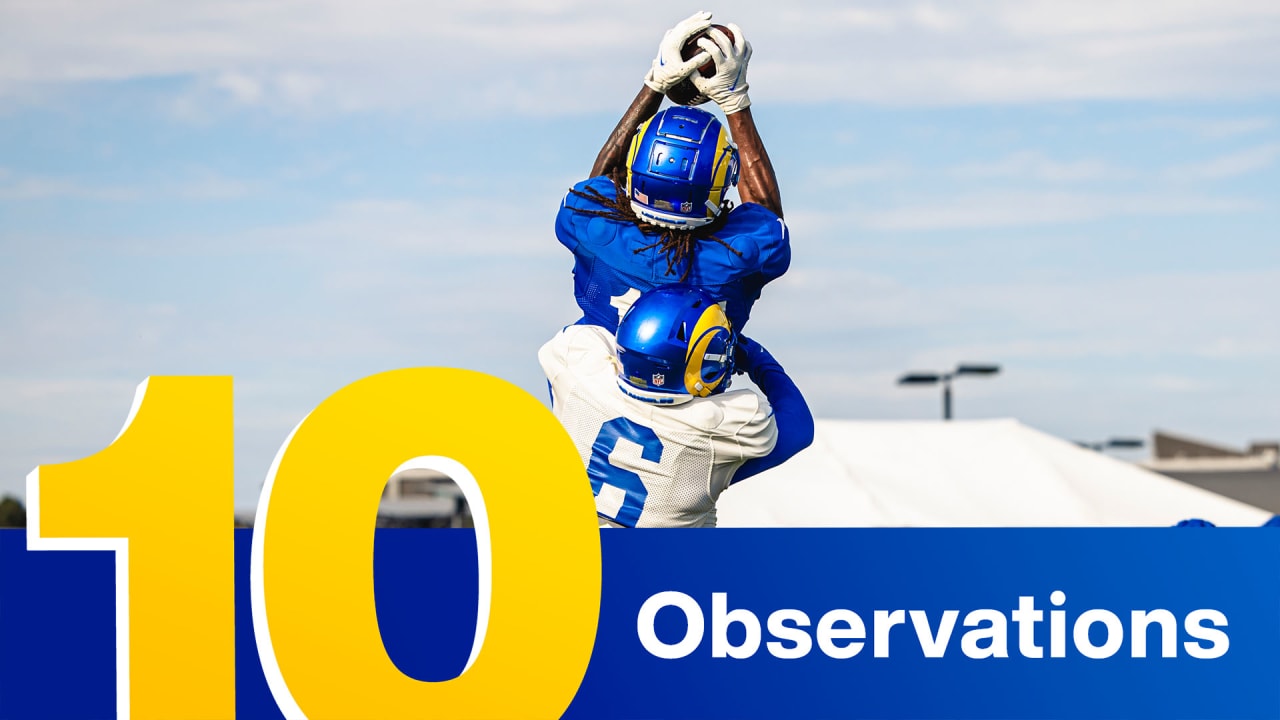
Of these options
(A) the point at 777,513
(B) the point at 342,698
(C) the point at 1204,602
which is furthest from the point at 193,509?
(A) the point at 777,513

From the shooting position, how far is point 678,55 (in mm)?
6297

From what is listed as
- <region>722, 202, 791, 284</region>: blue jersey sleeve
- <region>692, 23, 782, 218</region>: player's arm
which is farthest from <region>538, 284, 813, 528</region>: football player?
<region>692, 23, 782, 218</region>: player's arm

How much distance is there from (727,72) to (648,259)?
0.82m

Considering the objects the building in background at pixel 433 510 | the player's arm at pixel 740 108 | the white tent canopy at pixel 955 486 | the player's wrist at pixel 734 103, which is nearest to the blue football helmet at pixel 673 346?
the player's arm at pixel 740 108

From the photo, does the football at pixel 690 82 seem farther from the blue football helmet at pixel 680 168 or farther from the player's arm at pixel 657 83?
the blue football helmet at pixel 680 168

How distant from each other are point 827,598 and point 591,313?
1740 mm

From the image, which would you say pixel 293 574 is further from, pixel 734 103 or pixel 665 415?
pixel 734 103

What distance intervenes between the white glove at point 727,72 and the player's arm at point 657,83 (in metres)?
0.04

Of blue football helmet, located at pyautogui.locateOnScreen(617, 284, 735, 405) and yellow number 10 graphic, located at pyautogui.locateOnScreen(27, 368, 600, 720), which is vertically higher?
blue football helmet, located at pyautogui.locateOnScreen(617, 284, 735, 405)

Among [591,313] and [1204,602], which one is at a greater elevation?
[591,313]

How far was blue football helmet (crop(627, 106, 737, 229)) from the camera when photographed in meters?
5.86

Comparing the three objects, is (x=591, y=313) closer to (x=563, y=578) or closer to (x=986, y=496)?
(x=563, y=578)

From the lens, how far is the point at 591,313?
635 centimetres

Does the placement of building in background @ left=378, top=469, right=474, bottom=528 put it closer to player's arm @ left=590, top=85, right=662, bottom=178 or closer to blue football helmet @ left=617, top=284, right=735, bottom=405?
player's arm @ left=590, top=85, right=662, bottom=178
